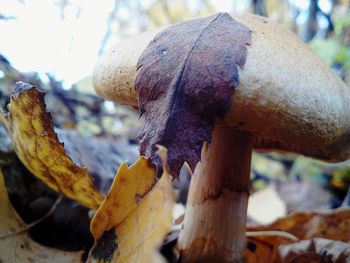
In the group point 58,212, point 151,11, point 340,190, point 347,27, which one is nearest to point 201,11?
point 151,11

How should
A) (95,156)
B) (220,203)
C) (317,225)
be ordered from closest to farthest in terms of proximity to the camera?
(220,203) → (317,225) → (95,156)

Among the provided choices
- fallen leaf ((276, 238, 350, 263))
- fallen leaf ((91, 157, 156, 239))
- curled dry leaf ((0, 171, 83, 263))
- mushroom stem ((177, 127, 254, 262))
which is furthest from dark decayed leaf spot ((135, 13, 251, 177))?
fallen leaf ((276, 238, 350, 263))

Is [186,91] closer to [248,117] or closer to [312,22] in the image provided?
[248,117]

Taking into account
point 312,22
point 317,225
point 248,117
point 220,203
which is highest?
point 248,117

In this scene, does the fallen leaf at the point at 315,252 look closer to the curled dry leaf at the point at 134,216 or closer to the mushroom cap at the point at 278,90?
the mushroom cap at the point at 278,90

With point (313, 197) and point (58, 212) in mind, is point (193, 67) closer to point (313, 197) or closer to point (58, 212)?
point (58, 212)

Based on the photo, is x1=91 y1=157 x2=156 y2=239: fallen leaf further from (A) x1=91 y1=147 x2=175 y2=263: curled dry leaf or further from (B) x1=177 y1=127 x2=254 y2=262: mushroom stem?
(B) x1=177 y1=127 x2=254 y2=262: mushroom stem

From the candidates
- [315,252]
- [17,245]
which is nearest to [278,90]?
[315,252]

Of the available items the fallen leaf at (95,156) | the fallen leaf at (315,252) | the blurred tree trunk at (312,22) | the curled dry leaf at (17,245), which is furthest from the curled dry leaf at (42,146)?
the blurred tree trunk at (312,22)
